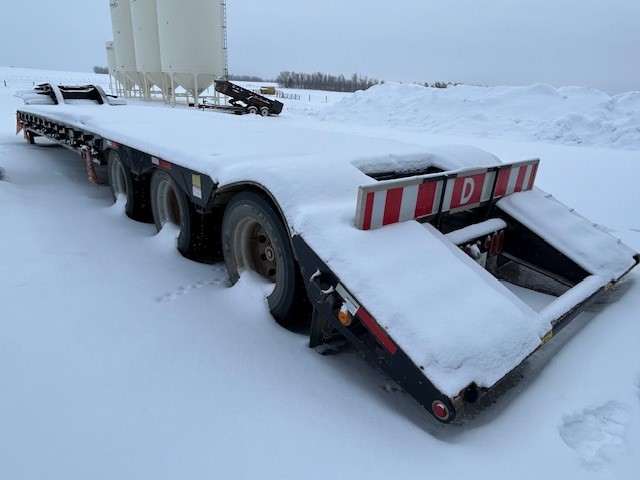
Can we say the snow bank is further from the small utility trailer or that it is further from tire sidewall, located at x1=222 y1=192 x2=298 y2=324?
tire sidewall, located at x1=222 y1=192 x2=298 y2=324

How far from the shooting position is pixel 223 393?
226 cm

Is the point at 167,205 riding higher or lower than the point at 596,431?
higher

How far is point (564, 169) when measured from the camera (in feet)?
26.5

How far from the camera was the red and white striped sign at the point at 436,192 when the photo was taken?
2.51 m

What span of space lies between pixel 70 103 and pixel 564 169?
10.9 metres

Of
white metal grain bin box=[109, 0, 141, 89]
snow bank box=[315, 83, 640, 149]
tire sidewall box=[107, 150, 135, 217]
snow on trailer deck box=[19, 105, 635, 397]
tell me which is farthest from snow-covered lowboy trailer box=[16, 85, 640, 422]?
white metal grain bin box=[109, 0, 141, 89]

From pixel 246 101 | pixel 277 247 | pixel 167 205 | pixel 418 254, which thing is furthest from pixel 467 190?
pixel 246 101

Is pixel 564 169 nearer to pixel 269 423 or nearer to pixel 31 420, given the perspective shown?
pixel 269 423

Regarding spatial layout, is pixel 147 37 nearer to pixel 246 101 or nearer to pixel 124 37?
pixel 124 37

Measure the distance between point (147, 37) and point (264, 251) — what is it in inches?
942

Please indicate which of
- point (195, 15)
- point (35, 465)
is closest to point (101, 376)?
point (35, 465)

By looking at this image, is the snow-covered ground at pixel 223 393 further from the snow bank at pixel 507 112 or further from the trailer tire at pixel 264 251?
the snow bank at pixel 507 112

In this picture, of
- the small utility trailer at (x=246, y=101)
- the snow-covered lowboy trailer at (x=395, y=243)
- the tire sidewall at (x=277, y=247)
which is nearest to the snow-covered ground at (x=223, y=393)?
the tire sidewall at (x=277, y=247)

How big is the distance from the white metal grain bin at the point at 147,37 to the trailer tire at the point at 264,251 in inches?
889
